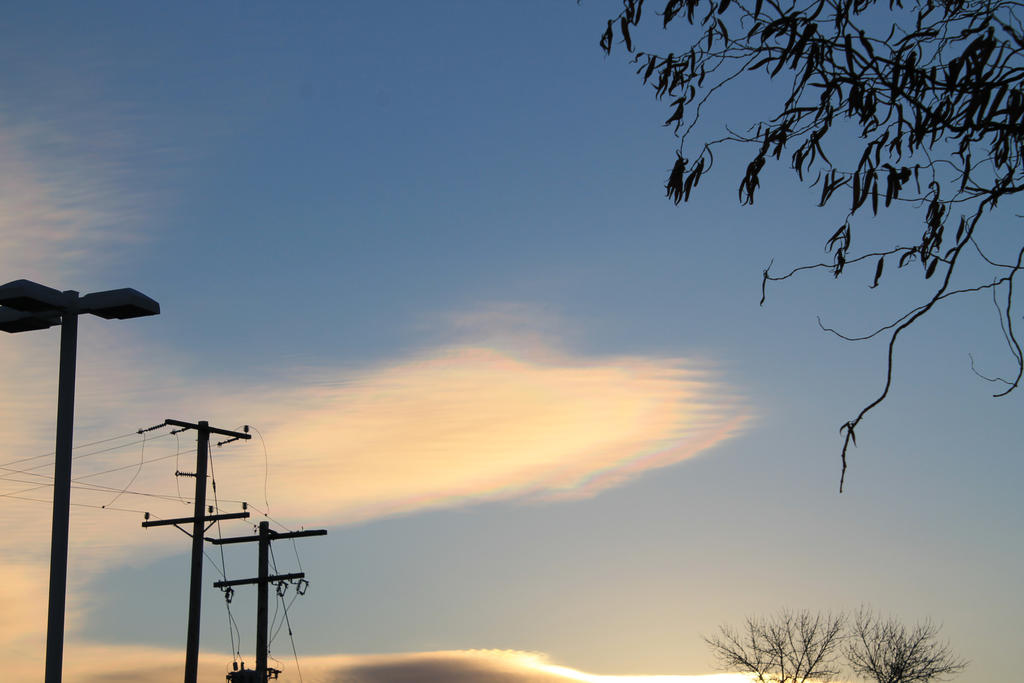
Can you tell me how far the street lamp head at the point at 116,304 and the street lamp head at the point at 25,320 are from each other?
0.97 ft

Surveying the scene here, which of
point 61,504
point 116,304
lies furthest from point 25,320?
point 61,504

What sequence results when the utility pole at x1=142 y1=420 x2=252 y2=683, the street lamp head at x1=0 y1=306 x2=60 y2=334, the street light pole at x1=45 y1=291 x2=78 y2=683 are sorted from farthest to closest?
the utility pole at x1=142 y1=420 x2=252 y2=683 < the street lamp head at x1=0 y1=306 x2=60 y2=334 < the street light pole at x1=45 y1=291 x2=78 y2=683

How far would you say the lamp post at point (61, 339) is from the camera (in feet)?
36.2

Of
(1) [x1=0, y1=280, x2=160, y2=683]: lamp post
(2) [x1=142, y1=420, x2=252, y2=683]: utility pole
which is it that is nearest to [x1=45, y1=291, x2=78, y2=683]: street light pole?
(1) [x1=0, y1=280, x2=160, y2=683]: lamp post

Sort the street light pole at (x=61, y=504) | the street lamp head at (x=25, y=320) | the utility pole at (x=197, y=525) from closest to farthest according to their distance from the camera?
the street light pole at (x=61, y=504) < the street lamp head at (x=25, y=320) < the utility pole at (x=197, y=525)

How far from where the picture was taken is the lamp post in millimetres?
11039

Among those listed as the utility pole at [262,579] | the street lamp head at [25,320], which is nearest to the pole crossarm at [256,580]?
the utility pole at [262,579]

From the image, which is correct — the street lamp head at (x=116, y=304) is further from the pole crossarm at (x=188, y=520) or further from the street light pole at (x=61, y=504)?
the pole crossarm at (x=188, y=520)

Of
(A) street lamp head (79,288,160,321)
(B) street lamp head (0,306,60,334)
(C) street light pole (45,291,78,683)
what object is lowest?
(C) street light pole (45,291,78,683)

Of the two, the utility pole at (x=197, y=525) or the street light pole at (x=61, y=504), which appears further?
the utility pole at (x=197, y=525)

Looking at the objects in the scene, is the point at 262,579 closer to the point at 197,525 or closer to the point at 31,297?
the point at 197,525

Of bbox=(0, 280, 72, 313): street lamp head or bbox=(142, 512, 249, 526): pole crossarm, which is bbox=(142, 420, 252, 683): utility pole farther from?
bbox=(0, 280, 72, 313): street lamp head

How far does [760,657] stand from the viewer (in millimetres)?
53625

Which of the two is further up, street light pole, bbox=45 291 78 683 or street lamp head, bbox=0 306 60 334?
street lamp head, bbox=0 306 60 334
